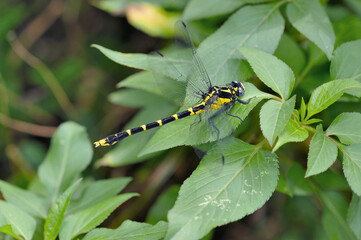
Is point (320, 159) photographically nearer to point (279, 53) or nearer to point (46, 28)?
point (279, 53)

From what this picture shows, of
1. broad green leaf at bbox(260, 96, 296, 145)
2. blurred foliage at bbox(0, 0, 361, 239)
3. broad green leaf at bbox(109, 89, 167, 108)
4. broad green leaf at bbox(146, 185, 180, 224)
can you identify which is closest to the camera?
broad green leaf at bbox(260, 96, 296, 145)

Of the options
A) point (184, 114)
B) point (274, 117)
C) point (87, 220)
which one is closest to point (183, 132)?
point (184, 114)

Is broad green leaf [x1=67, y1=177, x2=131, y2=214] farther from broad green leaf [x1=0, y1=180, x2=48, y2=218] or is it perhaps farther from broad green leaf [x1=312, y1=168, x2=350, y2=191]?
broad green leaf [x1=312, y1=168, x2=350, y2=191]

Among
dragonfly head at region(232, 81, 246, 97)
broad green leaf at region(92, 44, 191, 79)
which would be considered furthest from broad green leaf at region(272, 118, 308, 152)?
broad green leaf at region(92, 44, 191, 79)

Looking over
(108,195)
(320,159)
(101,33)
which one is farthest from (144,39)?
(320,159)

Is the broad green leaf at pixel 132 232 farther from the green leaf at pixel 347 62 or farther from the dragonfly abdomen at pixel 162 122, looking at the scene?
the green leaf at pixel 347 62
